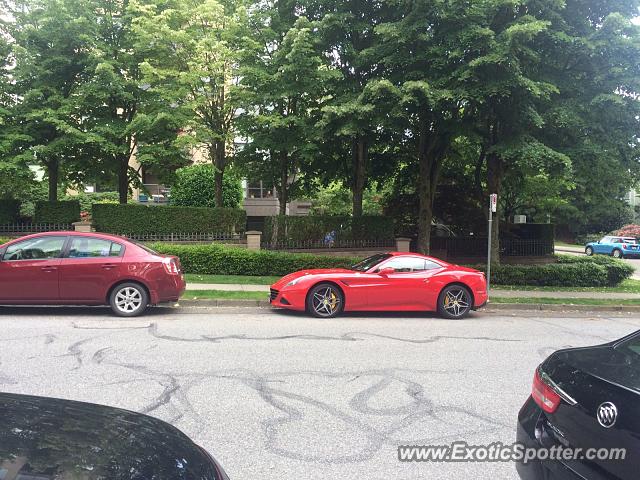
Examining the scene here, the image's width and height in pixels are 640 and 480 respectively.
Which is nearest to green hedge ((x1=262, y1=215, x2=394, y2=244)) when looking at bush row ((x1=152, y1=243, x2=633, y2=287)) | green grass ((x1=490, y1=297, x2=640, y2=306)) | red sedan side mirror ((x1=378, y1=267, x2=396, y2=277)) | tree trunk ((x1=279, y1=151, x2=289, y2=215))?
tree trunk ((x1=279, y1=151, x2=289, y2=215))

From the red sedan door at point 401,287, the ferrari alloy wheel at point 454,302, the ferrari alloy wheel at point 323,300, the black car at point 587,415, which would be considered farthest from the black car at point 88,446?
the ferrari alloy wheel at point 454,302

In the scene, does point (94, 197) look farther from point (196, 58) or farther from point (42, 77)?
point (196, 58)

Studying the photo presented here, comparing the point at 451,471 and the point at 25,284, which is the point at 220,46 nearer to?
the point at 25,284

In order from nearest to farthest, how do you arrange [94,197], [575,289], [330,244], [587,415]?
[587,415] < [575,289] < [330,244] < [94,197]

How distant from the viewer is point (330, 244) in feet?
61.4

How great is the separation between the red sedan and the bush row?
5.72m

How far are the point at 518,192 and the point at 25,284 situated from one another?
22473mm

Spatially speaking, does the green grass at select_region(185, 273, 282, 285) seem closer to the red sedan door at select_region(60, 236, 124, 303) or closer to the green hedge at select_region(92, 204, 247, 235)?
the green hedge at select_region(92, 204, 247, 235)

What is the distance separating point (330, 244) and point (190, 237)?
524cm

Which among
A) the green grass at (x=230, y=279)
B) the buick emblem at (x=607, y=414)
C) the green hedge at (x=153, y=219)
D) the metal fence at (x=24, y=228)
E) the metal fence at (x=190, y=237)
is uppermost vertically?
the green hedge at (x=153, y=219)

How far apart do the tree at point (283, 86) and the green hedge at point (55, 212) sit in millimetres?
7019

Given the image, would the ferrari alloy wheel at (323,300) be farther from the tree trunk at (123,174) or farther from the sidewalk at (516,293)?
the tree trunk at (123,174)

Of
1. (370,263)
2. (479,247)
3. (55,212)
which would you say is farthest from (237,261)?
(479,247)

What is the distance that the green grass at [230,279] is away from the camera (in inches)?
540
